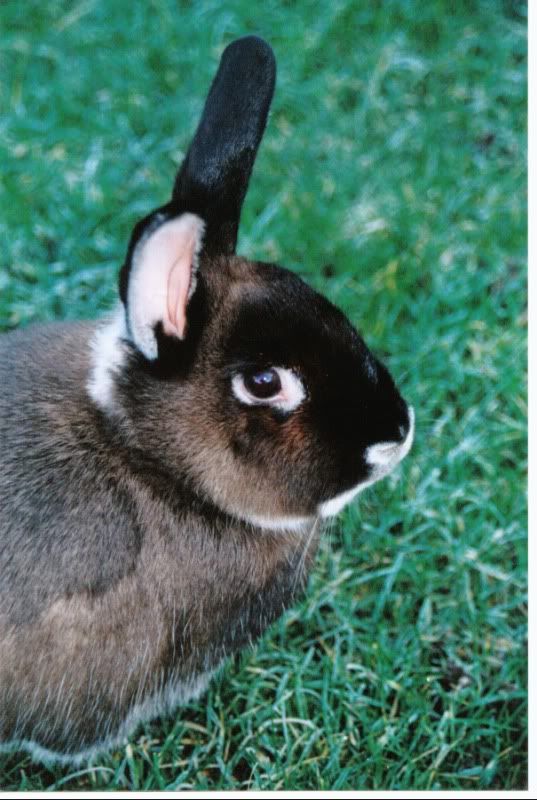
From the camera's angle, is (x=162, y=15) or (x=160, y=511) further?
(x=162, y=15)

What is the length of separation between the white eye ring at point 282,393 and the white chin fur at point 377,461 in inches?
5.5

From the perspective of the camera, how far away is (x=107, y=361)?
5.52 ft

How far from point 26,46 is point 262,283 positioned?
1086 millimetres

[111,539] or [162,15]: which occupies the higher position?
[162,15]

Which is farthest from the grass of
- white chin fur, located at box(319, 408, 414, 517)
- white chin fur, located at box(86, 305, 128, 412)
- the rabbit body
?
white chin fur, located at box(86, 305, 128, 412)

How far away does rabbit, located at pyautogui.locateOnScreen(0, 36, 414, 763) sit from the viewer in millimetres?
1580

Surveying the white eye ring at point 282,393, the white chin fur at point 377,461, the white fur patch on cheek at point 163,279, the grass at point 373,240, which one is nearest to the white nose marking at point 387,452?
the white chin fur at point 377,461

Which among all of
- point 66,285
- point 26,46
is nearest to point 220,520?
point 66,285

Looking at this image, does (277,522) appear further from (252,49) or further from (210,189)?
(252,49)

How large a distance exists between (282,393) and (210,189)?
1.01ft

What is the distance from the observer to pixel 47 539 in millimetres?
1599

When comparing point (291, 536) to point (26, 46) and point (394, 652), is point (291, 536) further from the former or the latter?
point (26, 46)

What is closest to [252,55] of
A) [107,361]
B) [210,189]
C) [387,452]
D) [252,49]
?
[252,49]
